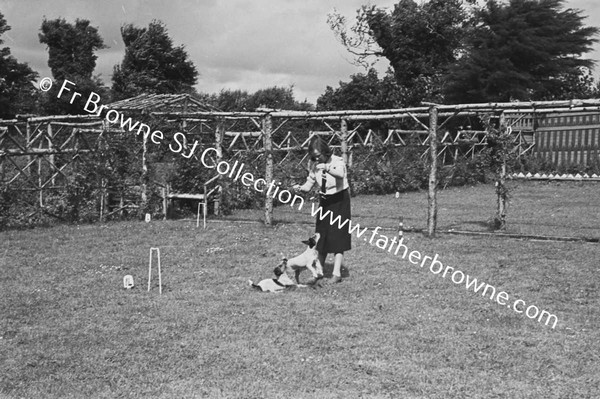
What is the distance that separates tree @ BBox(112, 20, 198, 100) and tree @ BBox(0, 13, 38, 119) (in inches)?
167

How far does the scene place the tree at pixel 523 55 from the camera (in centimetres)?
2973

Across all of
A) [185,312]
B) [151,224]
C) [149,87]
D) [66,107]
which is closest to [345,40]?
[149,87]

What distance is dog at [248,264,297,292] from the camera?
330 inches

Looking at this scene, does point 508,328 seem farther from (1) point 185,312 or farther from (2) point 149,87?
(2) point 149,87

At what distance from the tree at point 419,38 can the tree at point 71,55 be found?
15367mm

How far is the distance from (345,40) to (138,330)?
33.6 meters

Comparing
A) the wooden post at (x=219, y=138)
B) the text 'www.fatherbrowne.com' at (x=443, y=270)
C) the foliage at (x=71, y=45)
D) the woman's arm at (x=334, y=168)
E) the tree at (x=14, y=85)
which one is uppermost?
the foliage at (x=71, y=45)

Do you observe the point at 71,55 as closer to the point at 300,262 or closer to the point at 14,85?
the point at 14,85

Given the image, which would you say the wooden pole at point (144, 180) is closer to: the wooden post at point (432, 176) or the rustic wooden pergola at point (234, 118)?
the rustic wooden pergola at point (234, 118)

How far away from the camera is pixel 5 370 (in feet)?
18.3

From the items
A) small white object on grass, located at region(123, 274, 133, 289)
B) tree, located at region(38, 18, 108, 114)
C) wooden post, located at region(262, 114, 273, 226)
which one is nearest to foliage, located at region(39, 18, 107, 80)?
tree, located at region(38, 18, 108, 114)

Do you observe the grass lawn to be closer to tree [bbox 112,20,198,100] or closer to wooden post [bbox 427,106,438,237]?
wooden post [bbox 427,106,438,237]

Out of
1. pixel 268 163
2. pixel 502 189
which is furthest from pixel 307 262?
pixel 268 163

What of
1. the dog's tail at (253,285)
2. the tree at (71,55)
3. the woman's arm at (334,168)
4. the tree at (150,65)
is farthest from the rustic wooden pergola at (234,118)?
the tree at (150,65)
